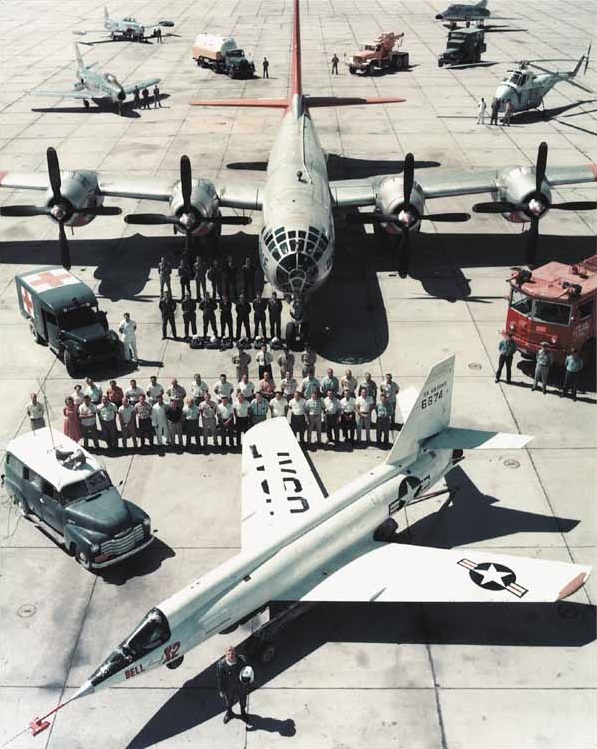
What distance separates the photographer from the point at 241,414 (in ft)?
60.6

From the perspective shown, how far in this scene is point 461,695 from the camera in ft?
42.2

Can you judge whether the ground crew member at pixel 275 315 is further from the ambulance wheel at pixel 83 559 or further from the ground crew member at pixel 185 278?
the ambulance wheel at pixel 83 559

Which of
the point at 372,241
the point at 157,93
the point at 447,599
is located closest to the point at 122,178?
the point at 372,241

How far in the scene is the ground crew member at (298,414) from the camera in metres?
18.3

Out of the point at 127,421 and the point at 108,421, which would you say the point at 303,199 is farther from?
the point at 108,421

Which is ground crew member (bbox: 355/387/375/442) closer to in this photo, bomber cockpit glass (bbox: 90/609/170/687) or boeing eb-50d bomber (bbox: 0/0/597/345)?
boeing eb-50d bomber (bbox: 0/0/597/345)

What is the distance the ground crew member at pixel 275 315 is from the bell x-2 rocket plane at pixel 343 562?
22.6 ft

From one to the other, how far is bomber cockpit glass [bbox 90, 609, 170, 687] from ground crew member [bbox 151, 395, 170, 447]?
22.0ft

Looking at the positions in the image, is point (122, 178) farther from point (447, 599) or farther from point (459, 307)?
point (447, 599)

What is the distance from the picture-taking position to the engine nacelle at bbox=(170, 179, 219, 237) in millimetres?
25922

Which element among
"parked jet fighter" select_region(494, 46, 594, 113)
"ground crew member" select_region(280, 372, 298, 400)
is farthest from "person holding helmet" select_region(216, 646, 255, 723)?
"parked jet fighter" select_region(494, 46, 594, 113)

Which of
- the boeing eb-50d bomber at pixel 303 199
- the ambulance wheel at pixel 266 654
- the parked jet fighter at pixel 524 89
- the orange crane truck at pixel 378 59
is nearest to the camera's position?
the ambulance wheel at pixel 266 654

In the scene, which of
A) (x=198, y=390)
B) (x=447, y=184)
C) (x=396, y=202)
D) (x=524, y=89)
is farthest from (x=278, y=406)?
(x=524, y=89)

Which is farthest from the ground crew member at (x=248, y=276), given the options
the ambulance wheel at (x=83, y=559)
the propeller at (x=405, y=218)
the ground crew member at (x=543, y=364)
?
the ambulance wheel at (x=83, y=559)
